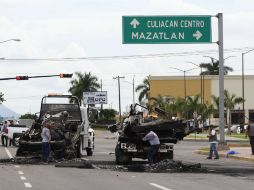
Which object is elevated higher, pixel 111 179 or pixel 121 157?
pixel 121 157

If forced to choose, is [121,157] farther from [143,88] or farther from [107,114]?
[143,88]

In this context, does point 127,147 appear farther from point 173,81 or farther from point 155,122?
point 173,81

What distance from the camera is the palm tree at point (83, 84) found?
128125mm

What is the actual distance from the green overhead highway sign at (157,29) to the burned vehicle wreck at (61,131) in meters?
4.46

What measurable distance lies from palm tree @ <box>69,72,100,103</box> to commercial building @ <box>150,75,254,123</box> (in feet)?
45.6

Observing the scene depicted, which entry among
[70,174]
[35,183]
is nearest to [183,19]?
[70,174]

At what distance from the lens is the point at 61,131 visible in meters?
29.4

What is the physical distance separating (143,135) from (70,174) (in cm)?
620

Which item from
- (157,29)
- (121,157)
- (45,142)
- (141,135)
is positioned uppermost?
(157,29)

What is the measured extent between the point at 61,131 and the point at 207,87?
9027cm

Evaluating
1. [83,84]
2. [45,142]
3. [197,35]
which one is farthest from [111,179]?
[83,84]

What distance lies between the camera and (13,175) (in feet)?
67.3

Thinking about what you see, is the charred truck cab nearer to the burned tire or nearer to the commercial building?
the burned tire

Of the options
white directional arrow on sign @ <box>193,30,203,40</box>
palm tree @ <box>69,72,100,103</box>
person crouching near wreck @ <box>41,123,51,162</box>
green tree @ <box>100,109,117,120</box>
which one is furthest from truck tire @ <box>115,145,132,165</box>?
palm tree @ <box>69,72,100,103</box>
